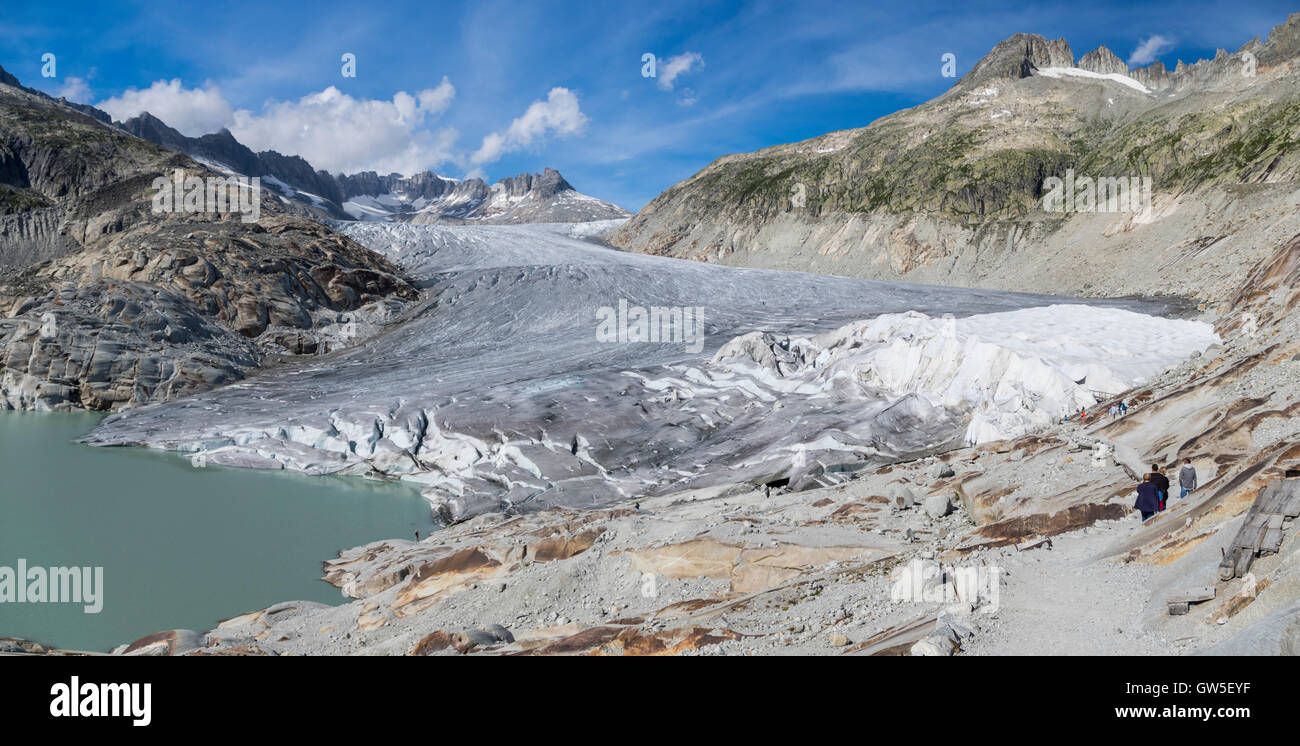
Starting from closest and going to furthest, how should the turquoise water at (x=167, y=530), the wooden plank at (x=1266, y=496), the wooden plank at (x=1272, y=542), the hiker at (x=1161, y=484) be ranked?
the wooden plank at (x=1272, y=542)
the wooden plank at (x=1266, y=496)
the hiker at (x=1161, y=484)
the turquoise water at (x=167, y=530)

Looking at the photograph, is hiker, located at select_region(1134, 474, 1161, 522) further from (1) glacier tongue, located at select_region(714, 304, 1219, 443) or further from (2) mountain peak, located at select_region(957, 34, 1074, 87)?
(2) mountain peak, located at select_region(957, 34, 1074, 87)

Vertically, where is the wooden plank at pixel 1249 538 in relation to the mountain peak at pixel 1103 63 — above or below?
below

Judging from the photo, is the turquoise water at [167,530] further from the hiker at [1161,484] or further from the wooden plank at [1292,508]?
the wooden plank at [1292,508]

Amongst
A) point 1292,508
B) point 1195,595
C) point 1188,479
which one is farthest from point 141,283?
point 1292,508

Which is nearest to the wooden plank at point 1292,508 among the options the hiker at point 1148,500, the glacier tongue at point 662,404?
the hiker at point 1148,500
